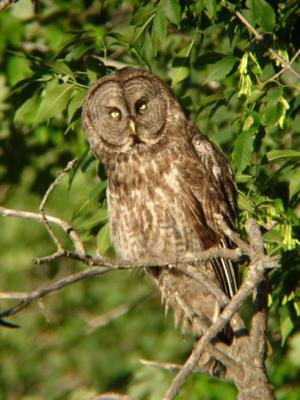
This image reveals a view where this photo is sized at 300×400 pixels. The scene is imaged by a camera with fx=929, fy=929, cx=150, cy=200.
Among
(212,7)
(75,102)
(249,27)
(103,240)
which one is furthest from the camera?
(103,240)

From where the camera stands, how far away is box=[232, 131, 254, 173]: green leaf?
4727mm

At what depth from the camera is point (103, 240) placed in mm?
5320

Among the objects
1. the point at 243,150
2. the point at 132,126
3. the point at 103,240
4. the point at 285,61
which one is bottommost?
the point at 103,240

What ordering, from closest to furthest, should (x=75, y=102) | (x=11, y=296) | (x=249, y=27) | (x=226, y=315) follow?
(x=11, y=296), (x=226, y=315), (x=249, y=27), (x=75, y=102)

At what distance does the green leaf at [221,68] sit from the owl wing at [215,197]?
891 millimetres

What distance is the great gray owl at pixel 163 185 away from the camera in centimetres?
552

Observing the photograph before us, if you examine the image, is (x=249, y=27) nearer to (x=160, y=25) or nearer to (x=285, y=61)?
(x=285, y=61)

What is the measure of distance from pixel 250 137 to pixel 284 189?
2.23 feet

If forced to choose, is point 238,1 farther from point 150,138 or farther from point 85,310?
point 85,310

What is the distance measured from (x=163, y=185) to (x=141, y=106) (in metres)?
0.82

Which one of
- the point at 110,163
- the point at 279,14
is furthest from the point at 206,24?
the point at 110,163

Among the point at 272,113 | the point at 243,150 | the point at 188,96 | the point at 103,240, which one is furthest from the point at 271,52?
the point at 103,240

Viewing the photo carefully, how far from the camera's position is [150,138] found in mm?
5832

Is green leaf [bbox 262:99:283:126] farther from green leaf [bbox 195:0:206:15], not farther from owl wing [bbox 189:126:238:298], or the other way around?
owl wing [bbox 189:126:238:298]
